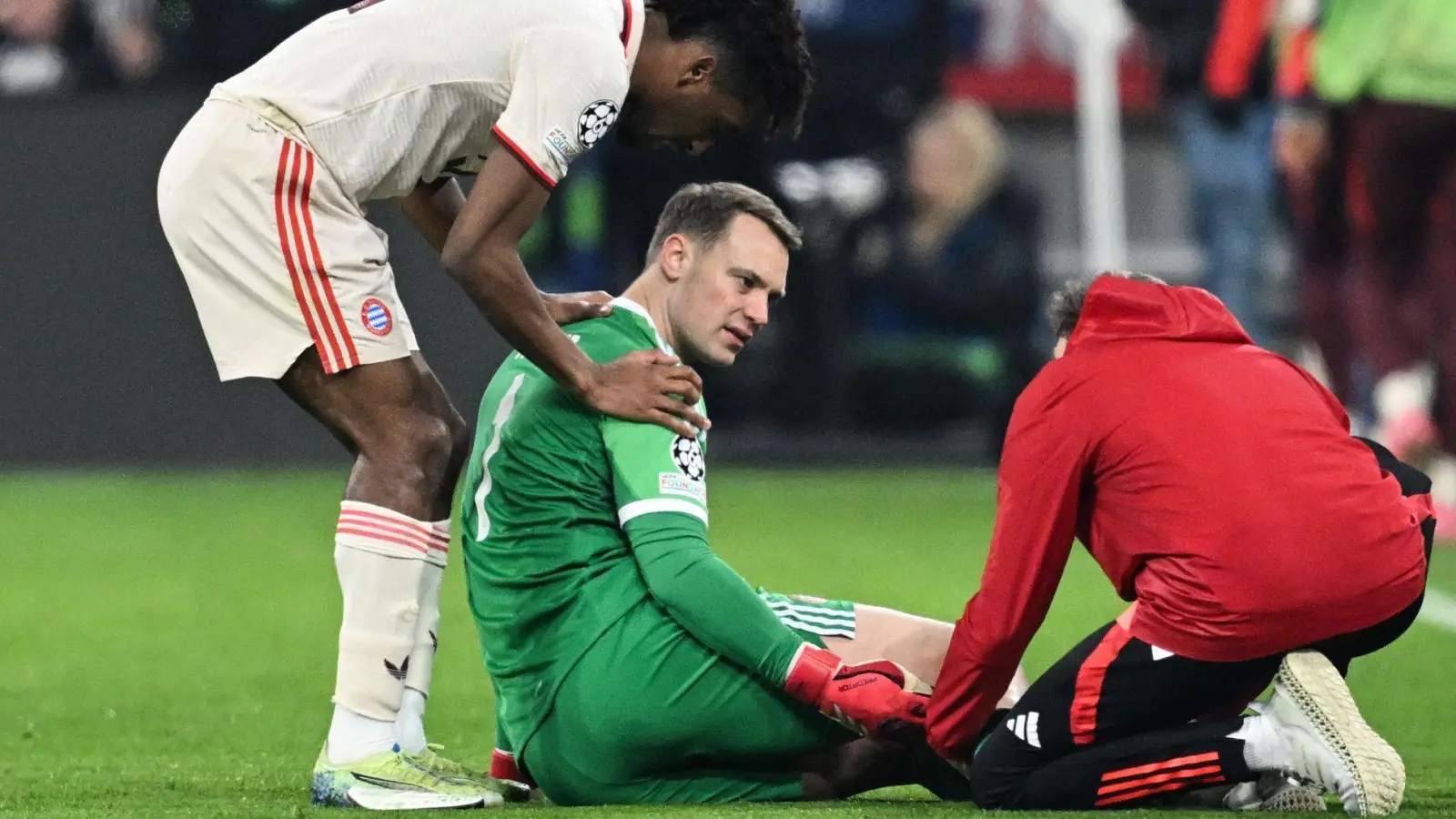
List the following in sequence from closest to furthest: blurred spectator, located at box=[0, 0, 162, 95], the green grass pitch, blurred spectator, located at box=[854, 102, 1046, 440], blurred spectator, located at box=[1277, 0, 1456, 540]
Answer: the green grass pitch, blurred spectator, located at box=[1277, 0, 1456, 540], blurred spectator, located at box=[854, 102, 1046, 440], blurred spectator, located at box=[0, 0, 162, 95]

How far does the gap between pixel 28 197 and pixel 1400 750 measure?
29.2ft

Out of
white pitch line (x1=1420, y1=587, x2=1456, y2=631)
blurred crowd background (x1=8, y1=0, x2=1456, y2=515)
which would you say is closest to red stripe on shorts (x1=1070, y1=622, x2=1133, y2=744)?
white pitch line (x1=1420, y1=587, x2=1456, y2=631)

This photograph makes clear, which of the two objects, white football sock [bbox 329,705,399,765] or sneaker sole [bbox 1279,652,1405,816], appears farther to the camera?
white football sock [bbox 329,705,399,765]

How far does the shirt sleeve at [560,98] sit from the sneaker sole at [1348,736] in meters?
1.50

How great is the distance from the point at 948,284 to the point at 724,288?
8.11 metres

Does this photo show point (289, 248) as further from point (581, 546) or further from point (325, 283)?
point (581, 546)

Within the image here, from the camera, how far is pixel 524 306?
12.0ft

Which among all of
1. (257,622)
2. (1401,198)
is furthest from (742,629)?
(1401,198)

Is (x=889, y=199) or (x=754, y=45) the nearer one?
(x=754, y=45)

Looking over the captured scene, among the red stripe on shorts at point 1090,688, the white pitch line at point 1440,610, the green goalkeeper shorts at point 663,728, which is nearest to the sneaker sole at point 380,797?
the green goalkeeper shorts at point 663,728

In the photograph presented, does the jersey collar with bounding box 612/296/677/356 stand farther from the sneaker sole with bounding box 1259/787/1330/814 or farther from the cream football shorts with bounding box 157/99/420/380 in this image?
the sneaker sole with bounding box 1259/787/1330/814

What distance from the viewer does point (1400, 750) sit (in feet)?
14.9

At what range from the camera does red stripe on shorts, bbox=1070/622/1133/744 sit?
3.59m

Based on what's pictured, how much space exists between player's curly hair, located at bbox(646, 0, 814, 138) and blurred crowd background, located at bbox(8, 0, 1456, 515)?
23.4 ft
